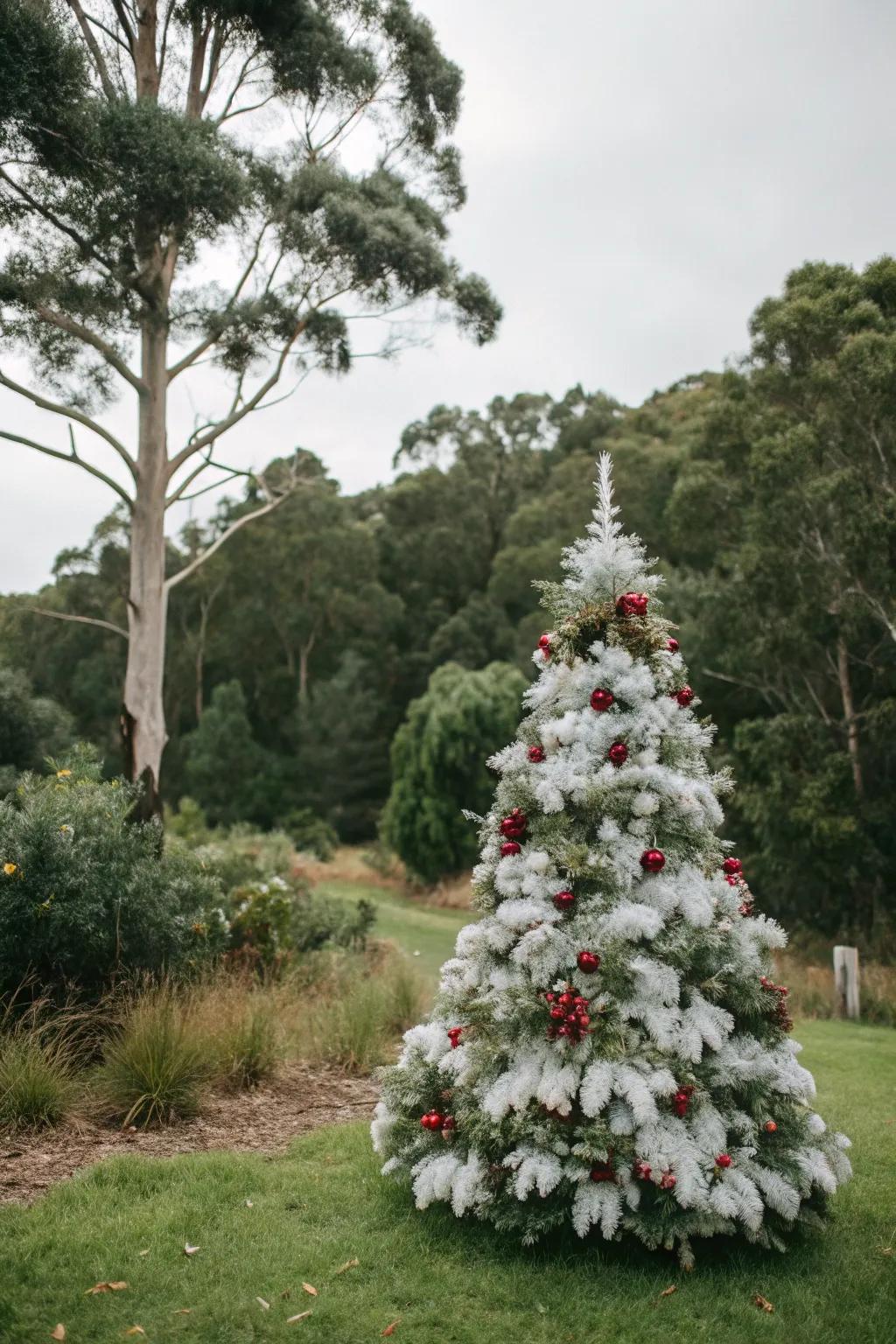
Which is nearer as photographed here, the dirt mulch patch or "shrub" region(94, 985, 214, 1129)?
the dirt mulch patch

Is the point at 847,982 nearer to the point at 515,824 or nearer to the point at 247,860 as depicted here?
the point at 247,860

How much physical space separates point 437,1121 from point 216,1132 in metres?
1.90

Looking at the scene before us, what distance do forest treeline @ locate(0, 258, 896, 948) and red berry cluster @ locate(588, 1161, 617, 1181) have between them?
933 cm

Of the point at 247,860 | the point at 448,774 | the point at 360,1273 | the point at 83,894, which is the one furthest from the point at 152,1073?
the point at 448,774

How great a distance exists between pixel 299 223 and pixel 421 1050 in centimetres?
1043

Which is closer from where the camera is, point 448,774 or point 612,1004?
point 612,1004

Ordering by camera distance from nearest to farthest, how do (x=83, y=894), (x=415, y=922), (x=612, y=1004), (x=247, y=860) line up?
(x=612, y=1004), (x=83, y=894), (x=247, y=860), (x=415, y=922)

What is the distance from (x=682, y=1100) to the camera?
4.08 metres

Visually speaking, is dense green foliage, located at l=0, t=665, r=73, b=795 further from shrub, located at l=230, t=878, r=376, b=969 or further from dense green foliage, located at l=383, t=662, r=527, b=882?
dense green foliage, located at l=383, t=662, r=527, b=882

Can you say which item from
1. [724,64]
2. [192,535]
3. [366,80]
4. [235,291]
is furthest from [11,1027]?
[192,535]

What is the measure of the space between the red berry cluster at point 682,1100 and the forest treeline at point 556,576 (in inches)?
369

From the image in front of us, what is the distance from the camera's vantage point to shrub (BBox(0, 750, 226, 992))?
22.2ft

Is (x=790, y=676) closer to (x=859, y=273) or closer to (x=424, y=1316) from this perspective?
(x=859, y=273)

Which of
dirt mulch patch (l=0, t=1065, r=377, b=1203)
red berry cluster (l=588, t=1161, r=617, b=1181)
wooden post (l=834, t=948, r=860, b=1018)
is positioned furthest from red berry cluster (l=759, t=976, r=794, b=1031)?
wooden post (l=834, t=948, r=860, b=1018)
